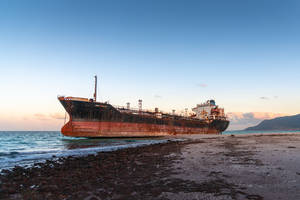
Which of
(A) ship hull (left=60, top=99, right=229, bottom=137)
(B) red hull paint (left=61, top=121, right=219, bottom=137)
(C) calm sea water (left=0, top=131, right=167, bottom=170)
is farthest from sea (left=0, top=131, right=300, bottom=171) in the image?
(A) ship hull (left=60, top=99, right=229, bottom=137)

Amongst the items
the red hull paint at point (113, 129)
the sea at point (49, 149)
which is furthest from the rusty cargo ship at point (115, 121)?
the sea at point (49, 149)

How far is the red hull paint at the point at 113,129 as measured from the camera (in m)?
31.4

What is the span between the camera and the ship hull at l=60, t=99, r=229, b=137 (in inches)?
1239

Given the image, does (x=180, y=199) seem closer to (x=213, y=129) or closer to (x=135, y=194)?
(x=135, y=194)

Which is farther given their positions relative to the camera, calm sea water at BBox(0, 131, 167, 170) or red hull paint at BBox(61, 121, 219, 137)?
red hull paint at BBox(61, 121, 219, 137)

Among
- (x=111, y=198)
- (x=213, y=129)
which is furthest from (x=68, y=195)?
(x=213, y=129)

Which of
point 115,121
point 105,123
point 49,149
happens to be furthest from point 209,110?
point 49,149

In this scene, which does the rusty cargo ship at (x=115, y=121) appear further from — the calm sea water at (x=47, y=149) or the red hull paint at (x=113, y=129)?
the calm sea water at (x=47, y=149)

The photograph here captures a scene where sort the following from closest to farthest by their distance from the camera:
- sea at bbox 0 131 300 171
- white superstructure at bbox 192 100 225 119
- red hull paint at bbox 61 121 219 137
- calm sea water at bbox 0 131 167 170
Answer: sea at bbox 0 131 300 171 → calm sea water at bbox 0 131 167 170 → red hull paint at bbox 61 121 219 137 → white superstructure at bbox 192 100 225 119

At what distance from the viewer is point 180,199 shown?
12.3 feet

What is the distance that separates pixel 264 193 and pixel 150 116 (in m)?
38.8

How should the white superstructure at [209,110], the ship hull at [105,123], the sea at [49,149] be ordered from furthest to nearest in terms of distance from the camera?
the white superstructure at [209,110], the ship hull at [105,123], the sea at [49,149]

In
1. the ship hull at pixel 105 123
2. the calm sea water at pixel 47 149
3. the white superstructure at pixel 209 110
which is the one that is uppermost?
the white superstructure at pixel 209 110

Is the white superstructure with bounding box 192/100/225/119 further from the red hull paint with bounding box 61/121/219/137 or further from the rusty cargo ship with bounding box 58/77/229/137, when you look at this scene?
the red hull paint with bounding box 61/121/219/137
